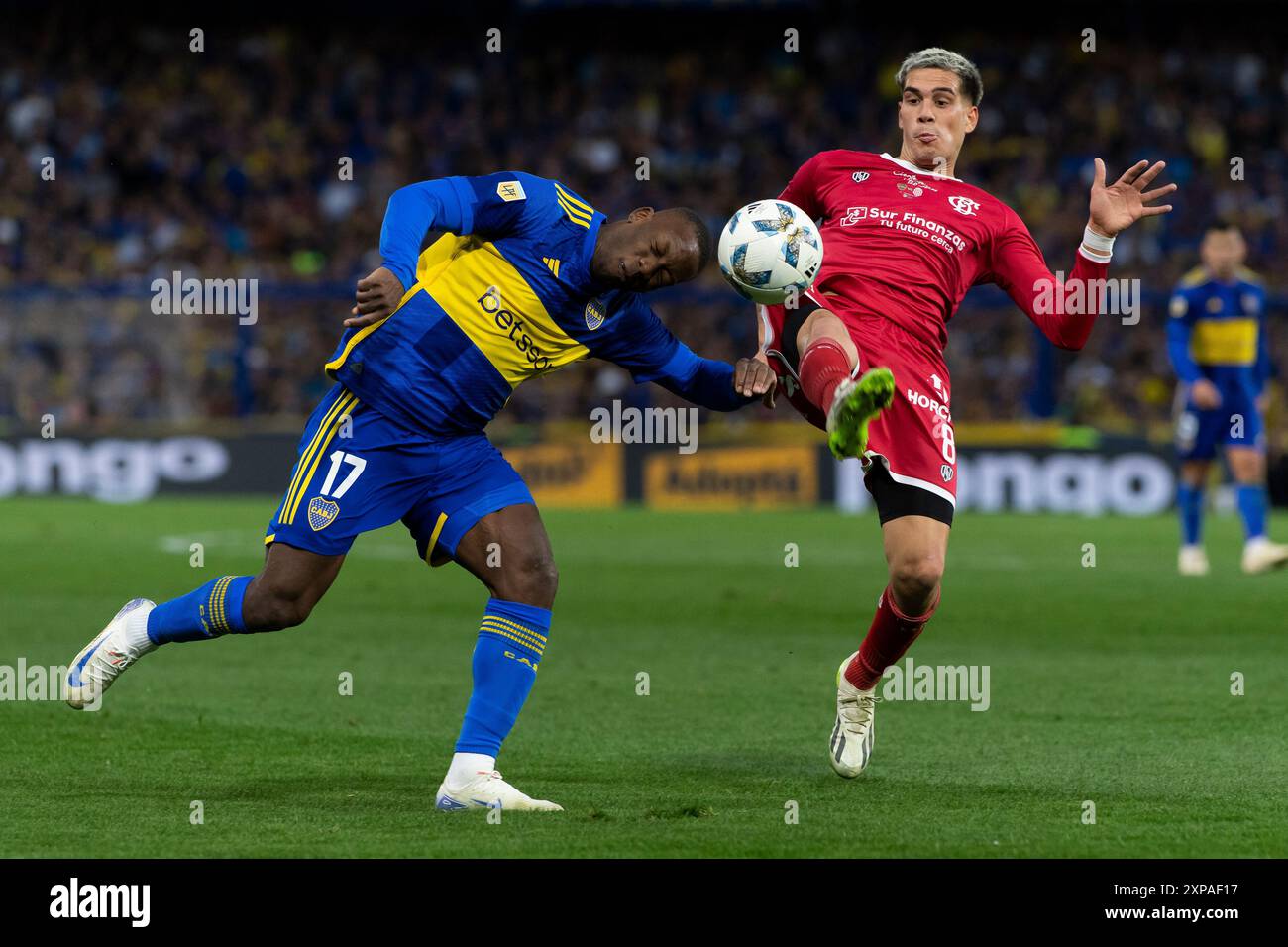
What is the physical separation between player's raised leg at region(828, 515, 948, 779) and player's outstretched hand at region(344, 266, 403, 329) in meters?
2.02

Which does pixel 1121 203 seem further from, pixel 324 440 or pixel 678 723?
pixel 324 440

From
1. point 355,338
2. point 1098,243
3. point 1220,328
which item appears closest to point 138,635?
point 355,338

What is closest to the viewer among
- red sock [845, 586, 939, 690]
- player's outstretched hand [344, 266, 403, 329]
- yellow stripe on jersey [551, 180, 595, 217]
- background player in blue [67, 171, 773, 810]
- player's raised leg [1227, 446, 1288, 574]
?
player's outstretched hand [344, 266, 403, 329]

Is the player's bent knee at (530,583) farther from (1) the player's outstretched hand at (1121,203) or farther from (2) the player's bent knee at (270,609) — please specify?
(1) the player's outstretched hand at (1121,203)

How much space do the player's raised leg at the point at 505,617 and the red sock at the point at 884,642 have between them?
4.46 feet

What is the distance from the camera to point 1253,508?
1462 cm

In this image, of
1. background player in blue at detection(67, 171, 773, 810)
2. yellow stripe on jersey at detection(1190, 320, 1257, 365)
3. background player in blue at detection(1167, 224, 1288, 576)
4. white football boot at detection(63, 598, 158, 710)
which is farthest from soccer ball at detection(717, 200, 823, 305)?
yellow stripe on jersey at detection(1190, 320, 1257, 365)

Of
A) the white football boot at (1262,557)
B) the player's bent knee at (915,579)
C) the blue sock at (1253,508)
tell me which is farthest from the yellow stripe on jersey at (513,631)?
the blue sock at (1253,508)

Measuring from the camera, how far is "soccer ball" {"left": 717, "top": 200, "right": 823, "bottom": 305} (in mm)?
6660

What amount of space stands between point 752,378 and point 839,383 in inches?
11.9

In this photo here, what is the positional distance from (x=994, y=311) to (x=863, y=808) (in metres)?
18.4

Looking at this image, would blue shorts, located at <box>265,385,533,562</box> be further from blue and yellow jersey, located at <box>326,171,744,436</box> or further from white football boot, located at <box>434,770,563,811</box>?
white football boot, located at <box>434,770,563,811</box>

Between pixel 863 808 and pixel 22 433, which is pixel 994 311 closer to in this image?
pixel 22 433

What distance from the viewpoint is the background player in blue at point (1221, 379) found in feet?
48.2
